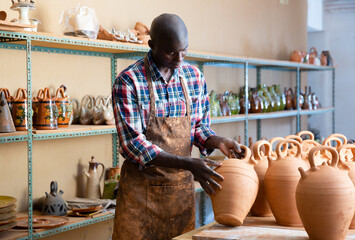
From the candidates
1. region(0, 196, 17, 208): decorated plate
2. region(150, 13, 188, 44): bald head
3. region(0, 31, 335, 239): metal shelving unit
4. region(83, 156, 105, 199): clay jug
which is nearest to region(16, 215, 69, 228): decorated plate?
region(0, 31, 335, 239): metal shelving unit

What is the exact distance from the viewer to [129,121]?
2.19m

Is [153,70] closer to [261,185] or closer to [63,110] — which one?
[261,185]

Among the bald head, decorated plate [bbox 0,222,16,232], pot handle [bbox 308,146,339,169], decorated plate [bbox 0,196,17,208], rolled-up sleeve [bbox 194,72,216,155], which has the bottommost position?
decorated plate [bbox 0,222,16,232]

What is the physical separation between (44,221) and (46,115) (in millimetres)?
653

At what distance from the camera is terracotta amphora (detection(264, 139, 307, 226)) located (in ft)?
6.84

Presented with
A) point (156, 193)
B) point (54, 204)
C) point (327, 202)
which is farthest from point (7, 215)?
point (327, 202)

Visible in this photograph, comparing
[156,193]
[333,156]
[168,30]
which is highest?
→ [168,30]

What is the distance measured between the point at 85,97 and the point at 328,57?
4.52 m

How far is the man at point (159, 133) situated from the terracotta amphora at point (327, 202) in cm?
49

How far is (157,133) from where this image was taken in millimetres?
2314

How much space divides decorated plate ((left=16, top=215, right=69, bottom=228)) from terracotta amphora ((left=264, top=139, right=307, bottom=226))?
1451 millimetres

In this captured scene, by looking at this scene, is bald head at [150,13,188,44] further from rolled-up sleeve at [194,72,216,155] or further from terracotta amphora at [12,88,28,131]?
terracotta amphora at [12,88,28,131]

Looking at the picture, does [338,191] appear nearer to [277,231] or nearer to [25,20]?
[277,231]

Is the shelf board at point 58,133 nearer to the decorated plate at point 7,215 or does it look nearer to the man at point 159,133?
the decorated plate at point 7,215
